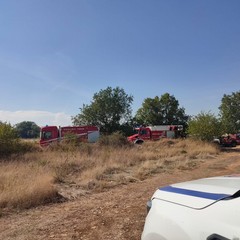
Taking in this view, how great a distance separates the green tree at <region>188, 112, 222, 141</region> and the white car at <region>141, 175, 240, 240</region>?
33.0 metres

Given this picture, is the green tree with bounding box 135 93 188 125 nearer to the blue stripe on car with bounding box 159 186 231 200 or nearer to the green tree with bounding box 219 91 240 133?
the green tree with bounding box 219 91 240 133

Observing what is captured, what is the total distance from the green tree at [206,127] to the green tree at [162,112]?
154 ft

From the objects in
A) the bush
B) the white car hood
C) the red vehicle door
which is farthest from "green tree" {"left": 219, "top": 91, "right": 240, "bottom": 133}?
the white car hood

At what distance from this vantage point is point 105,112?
78250mm

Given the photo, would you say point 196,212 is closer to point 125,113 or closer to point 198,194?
point 198,194

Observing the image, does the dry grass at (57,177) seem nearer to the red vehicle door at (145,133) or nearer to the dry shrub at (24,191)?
the dry shrub at (24,191)

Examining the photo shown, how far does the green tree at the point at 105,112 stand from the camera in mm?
77625

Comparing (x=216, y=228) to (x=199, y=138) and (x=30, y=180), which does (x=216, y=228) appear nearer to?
(x=30, y=180)

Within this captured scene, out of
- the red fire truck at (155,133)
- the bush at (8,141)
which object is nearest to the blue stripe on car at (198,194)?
the bush at (8,141)

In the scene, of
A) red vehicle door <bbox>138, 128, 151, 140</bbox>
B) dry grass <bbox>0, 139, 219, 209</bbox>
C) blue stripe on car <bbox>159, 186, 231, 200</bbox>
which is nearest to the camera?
blue stripe on car <bbox>159, 186, 231, 200</bbox>

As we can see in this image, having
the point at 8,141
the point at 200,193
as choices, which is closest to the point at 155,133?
the point at 8,141

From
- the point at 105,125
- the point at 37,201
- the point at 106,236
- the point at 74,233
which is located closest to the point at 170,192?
the point at 106,236

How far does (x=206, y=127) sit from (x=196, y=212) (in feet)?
110

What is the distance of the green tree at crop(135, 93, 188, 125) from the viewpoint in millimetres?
83188
